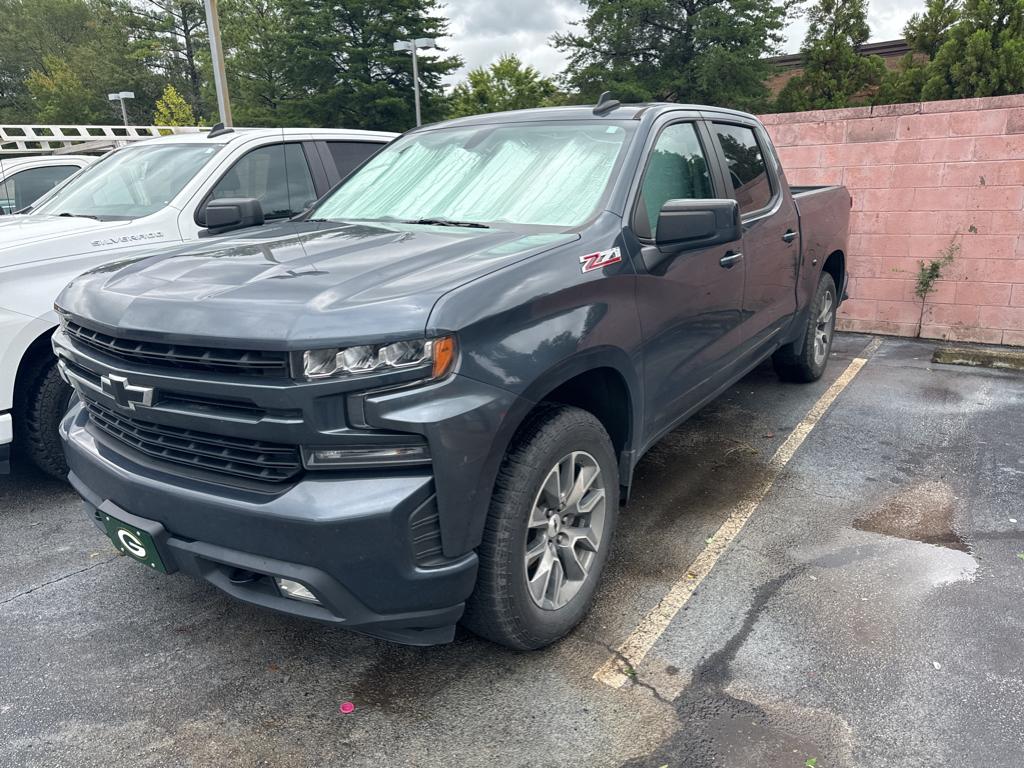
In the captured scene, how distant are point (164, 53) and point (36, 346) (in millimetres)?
55229

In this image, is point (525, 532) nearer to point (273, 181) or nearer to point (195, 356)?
point (195, 356)

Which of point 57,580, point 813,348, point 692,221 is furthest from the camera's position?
point 813,348

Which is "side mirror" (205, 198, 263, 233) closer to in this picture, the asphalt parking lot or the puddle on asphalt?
the asphalt parking lot

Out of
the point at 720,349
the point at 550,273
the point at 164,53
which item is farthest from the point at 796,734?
the point at 164,53

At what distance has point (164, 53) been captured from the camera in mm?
50094

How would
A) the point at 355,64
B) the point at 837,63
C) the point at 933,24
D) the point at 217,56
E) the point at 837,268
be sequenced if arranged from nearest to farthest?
the point at 837,268 → the point at 217,56 → the point at 933,24 → the point at 837,63 → the point at 355,64

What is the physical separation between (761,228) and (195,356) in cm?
318

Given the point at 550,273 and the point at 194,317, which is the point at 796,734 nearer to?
the point at 550,273

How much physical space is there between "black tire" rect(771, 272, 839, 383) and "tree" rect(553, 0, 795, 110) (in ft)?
85.0

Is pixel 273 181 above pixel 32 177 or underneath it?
underneath

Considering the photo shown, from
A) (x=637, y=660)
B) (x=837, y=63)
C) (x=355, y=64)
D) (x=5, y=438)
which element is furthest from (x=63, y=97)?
(x=637, y=660)

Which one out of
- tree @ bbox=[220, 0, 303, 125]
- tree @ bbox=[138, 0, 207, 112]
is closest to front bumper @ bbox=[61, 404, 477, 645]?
tree @ bbox=[220, 0, 303, 125]

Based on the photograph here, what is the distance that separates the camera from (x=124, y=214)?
472 centimetres

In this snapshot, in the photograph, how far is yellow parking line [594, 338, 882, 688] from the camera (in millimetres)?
2645
